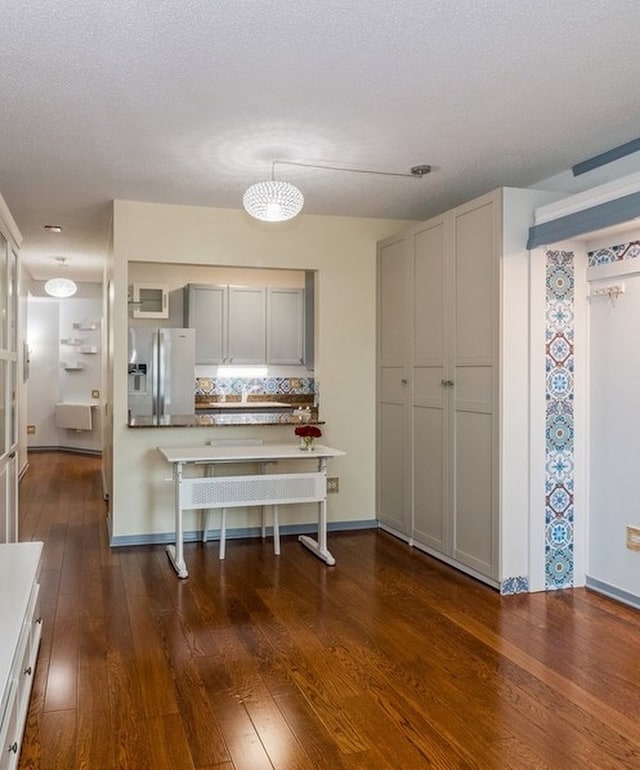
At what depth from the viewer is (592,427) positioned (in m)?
3.77

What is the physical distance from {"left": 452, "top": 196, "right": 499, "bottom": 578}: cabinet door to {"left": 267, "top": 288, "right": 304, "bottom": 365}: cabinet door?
3292mm

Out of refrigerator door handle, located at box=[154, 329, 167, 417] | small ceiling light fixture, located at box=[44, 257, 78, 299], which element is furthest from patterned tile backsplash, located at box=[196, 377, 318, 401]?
small ceiling light fixture, located at box=[44, 257, 78, 299]

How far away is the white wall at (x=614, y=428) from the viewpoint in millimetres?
3486

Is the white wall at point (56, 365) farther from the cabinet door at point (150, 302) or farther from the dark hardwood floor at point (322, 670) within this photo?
the dark hardwood floor at point (322, 670)

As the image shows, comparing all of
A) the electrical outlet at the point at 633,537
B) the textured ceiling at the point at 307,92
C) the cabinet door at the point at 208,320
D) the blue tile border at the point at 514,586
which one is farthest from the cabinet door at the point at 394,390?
the cabinet door at the point at 208,320

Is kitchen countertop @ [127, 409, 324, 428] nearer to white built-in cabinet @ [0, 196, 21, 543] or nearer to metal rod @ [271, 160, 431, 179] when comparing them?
white built-in cabinet @ [0, 196, 21, 543]

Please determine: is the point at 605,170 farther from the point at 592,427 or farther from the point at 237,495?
the point at 237,495

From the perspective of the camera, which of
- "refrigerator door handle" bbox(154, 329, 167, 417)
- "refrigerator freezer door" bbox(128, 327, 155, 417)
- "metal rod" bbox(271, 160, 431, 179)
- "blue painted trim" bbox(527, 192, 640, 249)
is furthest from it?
"refrigerator door handle" bbox(154, 329, 167, 417)

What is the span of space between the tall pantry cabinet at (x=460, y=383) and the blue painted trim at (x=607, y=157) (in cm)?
36

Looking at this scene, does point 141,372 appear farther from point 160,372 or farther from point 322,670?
point 322,670

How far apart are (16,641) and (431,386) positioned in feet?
10.1

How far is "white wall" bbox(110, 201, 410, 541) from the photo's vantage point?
4766 mm

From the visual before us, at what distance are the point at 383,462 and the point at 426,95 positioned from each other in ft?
9.61

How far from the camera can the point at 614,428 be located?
11.9 feet
